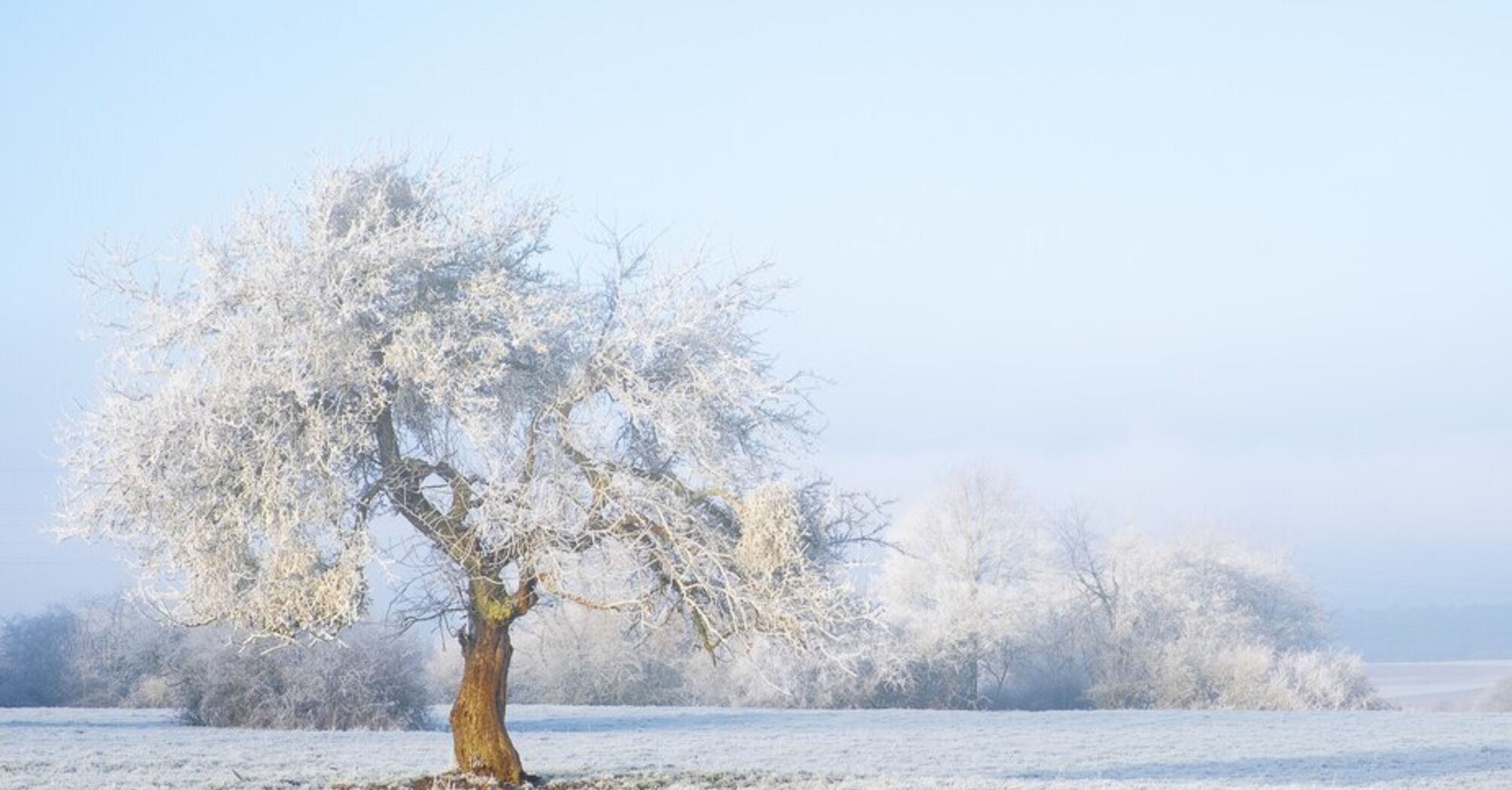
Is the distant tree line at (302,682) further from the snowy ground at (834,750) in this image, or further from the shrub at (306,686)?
the snowy ground at (834,750)

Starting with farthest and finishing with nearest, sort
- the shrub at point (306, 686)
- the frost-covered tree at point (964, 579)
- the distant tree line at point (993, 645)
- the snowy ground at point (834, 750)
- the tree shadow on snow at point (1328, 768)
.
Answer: the frost-covered tree at point (964, 579) < the distant tree line at point (993, 645) < the shrub at point (306, 686) < the tree shadow on snow at point (1328, 768) < the snowy ground at point (834, 750)

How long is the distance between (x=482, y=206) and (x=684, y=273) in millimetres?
2706

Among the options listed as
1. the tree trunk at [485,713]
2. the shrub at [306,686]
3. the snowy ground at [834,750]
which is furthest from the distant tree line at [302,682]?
the tree trunk at [485,713]

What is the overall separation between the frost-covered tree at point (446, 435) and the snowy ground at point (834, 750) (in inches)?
135

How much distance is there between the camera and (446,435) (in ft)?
62.8

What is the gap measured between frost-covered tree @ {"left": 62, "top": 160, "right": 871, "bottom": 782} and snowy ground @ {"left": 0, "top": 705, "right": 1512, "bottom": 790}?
3.44 m

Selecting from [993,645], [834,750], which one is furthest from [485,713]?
[993,645]

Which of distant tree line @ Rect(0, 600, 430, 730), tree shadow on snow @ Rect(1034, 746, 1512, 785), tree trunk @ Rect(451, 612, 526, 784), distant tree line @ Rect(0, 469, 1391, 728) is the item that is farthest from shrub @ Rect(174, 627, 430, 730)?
tree trunk @ Rect(451, 612, 526, 784)

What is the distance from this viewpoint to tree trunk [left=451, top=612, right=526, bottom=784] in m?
19.6

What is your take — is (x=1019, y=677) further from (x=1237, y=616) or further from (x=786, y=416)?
(x=786, y=416)

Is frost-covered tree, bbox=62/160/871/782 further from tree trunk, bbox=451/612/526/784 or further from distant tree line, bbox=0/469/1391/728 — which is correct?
distant tree line, bbox=0/469/1391/728

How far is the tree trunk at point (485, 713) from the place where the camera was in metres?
19.6

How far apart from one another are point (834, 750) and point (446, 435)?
16016 mm

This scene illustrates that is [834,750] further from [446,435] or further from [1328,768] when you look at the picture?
[446,435]
